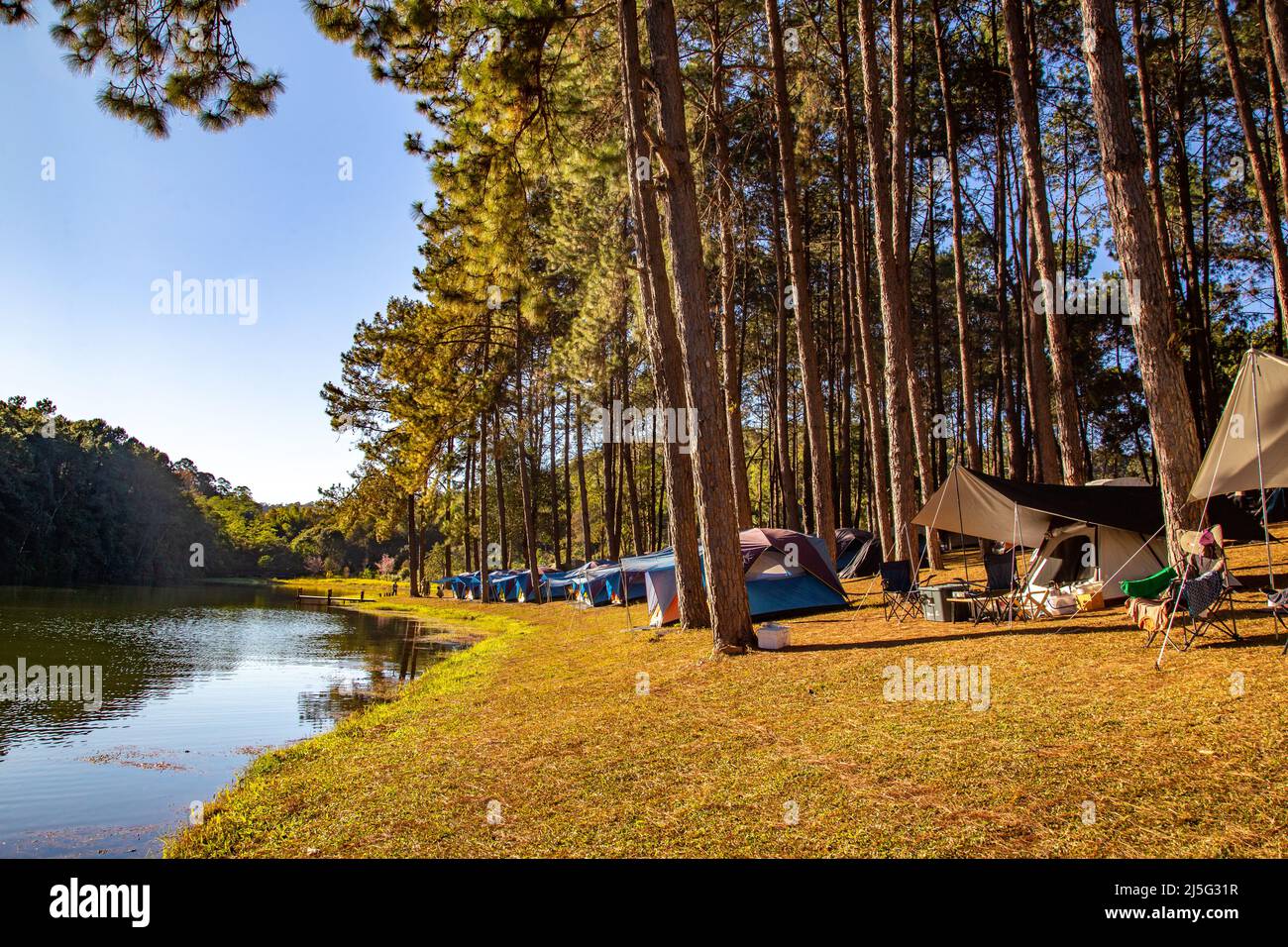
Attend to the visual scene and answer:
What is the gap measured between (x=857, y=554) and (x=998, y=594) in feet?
40.9

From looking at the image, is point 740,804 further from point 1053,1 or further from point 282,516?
point 282,516

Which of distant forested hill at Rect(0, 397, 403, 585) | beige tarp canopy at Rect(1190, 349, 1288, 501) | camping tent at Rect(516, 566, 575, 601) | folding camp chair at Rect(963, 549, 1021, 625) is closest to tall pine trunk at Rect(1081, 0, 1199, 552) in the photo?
beige tarp canopy at Rect(1190, 349, 1288, 501)

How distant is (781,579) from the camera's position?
1397 cm

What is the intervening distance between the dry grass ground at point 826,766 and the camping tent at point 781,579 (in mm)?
4652

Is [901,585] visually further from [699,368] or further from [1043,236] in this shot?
[1043,236]

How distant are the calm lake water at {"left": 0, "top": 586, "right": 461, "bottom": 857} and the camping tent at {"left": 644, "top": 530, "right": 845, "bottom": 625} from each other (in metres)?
5.15

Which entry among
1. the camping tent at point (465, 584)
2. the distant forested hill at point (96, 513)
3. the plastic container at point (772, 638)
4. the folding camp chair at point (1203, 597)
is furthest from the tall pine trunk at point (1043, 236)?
the distant forested hill at point (96, 513)

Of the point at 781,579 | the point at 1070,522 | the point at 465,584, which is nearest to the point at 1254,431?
the point at 1070,522

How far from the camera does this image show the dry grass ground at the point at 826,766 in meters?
3.92

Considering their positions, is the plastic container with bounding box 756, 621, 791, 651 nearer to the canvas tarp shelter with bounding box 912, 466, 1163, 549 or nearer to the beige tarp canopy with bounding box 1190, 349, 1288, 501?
the canvas tarp shelter with bounding box 912, 466, 1163, 549

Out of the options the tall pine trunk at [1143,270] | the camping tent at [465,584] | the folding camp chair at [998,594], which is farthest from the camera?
the camping tent at [465,584]

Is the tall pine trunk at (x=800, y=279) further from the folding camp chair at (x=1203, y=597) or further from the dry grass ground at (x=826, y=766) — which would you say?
the folding camp chair at (x=1203, y=597)
